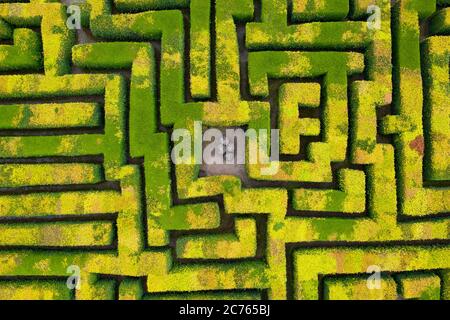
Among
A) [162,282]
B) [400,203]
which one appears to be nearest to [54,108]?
[162,282]

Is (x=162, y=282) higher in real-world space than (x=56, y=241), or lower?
lower

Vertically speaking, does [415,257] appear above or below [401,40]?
below

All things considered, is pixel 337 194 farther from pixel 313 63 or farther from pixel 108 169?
pixel 108 169

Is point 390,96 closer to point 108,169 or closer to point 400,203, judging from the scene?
point 400,203

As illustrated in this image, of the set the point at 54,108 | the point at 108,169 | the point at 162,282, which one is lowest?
the point at 162,282
